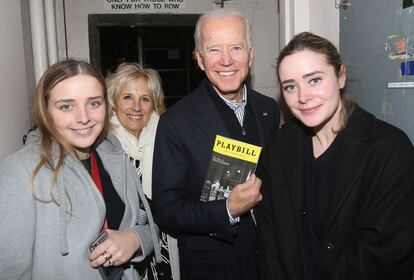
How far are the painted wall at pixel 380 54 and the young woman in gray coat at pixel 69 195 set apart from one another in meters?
1.35

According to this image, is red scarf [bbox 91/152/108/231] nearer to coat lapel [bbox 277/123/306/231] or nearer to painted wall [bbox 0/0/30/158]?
painted wall [bbox 0/0/30/158]

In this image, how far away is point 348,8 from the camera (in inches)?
82.0

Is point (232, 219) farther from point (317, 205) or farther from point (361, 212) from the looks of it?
point (361, 212)

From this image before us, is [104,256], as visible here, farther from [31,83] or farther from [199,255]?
[31,83]

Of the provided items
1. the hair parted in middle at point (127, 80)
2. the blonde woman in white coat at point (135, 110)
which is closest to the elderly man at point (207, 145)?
the blonde woman in white coat at point (135, 110)

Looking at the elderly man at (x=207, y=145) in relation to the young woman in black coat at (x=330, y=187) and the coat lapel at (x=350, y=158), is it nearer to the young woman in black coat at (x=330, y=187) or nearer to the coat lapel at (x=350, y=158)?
the young woman in black coat at (x=330, y=187)

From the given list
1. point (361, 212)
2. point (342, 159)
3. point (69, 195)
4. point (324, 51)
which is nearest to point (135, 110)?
point (69, 195)

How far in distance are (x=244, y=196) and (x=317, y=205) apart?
32cm

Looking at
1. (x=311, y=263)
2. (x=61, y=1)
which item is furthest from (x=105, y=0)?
(x=311, y=263)

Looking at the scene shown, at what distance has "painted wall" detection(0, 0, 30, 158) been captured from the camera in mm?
2070

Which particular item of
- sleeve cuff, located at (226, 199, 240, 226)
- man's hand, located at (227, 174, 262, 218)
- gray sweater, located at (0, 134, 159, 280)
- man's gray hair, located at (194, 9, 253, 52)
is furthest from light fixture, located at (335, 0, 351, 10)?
gray sweater, located at (0, 134, 159, 280)

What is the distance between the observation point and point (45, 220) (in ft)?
4.67

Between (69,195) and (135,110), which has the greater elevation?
(135,110)

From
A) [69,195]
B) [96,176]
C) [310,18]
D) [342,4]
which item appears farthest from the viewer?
[310,18]
